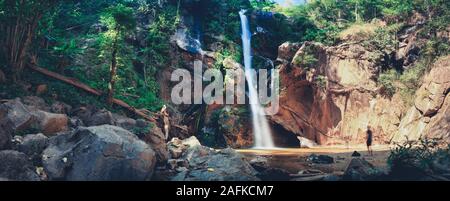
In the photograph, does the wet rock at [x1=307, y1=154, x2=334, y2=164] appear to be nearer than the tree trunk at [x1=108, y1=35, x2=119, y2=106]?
Yes

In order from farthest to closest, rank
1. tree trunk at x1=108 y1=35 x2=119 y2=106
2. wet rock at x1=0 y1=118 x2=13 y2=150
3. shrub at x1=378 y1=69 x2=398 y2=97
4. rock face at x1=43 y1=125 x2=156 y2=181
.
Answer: shrub at x1=378 y1=69 x2=398 y2=97, tree trunk at x1=108 y1=35 x2=119 y2=106, wet rock at x1=0 y1=118 x2=13 y2=150, rock face at x1=43 y1=125 x2=156 y2=181

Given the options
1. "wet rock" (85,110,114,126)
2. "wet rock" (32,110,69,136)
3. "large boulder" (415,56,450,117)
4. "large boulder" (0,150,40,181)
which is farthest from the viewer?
"large boulder" (415,56,450,117)

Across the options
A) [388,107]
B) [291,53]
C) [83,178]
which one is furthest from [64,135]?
[388,107]

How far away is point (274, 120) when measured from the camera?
25078mm

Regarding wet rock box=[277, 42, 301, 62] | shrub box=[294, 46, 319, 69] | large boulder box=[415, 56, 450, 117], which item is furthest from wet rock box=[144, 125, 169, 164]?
large boulder box=[415, 56, 450, 117]

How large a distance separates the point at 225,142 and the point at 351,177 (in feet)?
48.5

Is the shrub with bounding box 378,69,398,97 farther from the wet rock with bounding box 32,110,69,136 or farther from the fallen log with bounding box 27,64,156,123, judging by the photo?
the wet rock with bounding box 32,110,69,136

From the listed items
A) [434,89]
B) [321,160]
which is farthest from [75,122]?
[434,89]

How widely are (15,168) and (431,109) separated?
18447 millimetres

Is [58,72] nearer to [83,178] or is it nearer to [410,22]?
[83,178]

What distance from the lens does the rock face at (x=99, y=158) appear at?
28.5 ft

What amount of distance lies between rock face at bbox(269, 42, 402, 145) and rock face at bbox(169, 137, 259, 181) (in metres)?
12.8

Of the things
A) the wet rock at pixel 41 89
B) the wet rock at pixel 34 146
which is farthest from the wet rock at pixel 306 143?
the wet rock at pixel 34 146

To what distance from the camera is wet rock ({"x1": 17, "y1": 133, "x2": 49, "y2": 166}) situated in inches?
372
